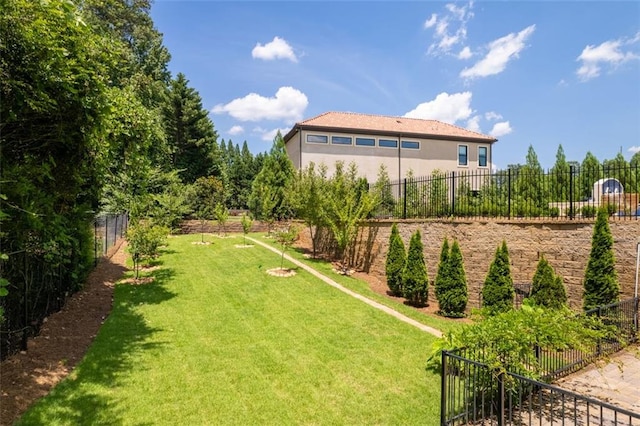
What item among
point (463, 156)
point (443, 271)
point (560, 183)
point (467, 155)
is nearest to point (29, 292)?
point (443, 271)

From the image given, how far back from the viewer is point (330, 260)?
15.7 m

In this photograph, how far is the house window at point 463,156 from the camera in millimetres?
25453

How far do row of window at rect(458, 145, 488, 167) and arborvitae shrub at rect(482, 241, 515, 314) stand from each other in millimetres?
17656

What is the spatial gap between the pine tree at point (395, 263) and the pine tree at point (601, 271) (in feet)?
16.0

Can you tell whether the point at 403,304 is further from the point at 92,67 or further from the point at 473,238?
the point at 92,67

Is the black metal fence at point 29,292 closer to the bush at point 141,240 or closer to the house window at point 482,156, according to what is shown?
the bush at point 141,240

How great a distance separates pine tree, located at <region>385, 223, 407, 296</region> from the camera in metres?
11.7

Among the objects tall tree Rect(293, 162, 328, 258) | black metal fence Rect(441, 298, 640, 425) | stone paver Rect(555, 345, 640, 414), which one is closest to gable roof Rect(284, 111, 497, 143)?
tall tree Rect(293, 162, 328, 258)

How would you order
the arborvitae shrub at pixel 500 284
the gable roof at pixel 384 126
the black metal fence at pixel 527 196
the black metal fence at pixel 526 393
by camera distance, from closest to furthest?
the black metal fence at pixel 526 393
the black metal fence at pixel 527 196
the arborvitae shrub at pixel 500 284
the gable roof at pixel 384 126

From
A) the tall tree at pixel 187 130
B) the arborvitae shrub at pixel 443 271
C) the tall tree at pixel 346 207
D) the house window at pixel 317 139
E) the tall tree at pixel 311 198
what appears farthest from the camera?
the tall tree at pixel 187 130

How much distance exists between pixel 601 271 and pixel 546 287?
46.0 inches

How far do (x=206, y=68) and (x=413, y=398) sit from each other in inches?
591

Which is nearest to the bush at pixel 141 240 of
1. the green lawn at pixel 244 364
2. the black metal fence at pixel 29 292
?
the green lawn at pixel 244 364

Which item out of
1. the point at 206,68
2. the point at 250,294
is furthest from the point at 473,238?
the point at 206,68
